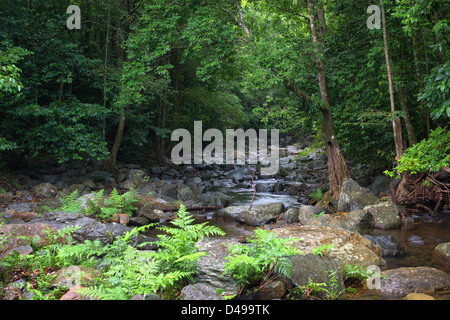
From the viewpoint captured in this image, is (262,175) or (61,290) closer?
(61,290)

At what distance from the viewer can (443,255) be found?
6438mm

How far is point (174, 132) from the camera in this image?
21391 millimetres

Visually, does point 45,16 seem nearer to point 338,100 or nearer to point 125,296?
point 338,100

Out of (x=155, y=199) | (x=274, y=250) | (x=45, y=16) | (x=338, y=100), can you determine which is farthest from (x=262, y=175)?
(x=274, y=250)

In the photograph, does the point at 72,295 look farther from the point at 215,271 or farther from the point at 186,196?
the point at 186,196

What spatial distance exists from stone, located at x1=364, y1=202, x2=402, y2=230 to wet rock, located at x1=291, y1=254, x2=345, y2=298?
5.10 meters

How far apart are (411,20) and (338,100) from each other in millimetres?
7369

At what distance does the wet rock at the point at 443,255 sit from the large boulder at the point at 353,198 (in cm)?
371

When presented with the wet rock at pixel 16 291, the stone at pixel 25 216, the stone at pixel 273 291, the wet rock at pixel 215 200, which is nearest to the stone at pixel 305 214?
the wet rock at pixel 215 200

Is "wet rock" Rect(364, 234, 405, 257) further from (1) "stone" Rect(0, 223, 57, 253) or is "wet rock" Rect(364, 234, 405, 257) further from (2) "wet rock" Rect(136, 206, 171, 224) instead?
(1) "stone" Rect(0, 223, 57, 253)

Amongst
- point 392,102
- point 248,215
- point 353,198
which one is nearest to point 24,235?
point 248,215

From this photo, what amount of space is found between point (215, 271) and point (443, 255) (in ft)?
16.4

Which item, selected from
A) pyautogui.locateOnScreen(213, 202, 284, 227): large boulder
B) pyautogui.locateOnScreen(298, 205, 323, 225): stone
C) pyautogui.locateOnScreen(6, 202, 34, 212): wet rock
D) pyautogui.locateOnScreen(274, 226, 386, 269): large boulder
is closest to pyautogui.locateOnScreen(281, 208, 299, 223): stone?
pyautogui.locateOnScreen(298, 205, 323, 225): stone

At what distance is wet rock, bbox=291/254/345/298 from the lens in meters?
4.50
